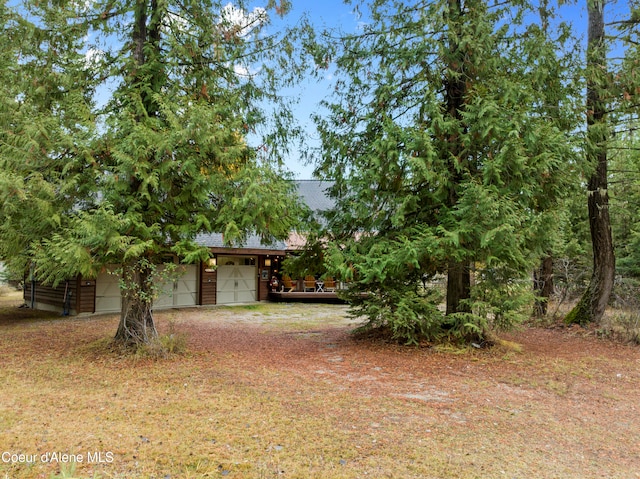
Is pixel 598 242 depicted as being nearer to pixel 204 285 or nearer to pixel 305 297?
pixel 305 297

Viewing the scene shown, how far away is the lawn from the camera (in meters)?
3.34

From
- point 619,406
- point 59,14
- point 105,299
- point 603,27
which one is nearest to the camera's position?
point 619,406

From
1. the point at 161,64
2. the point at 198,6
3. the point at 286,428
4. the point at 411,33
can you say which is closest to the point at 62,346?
the point at 161,64

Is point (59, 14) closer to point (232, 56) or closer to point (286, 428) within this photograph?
point (232, 56)

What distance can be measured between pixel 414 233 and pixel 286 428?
460 cm

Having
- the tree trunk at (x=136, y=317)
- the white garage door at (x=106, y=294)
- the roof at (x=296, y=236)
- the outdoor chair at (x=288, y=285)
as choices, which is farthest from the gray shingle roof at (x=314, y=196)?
the tree trunk at (x=136, y=317)

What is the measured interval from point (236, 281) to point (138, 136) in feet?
39.5

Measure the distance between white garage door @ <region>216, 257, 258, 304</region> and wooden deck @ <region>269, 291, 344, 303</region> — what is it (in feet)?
3.23

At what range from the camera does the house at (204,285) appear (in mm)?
13547

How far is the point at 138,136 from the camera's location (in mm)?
5984

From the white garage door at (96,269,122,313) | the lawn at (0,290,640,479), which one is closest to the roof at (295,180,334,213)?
the white garage door at (96,269,122,313)

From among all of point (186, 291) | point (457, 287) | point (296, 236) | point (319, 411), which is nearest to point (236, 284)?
point (186, 291)

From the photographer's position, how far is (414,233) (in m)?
7.76

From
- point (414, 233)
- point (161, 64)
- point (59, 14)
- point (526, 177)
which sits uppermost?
point (59, 14)
